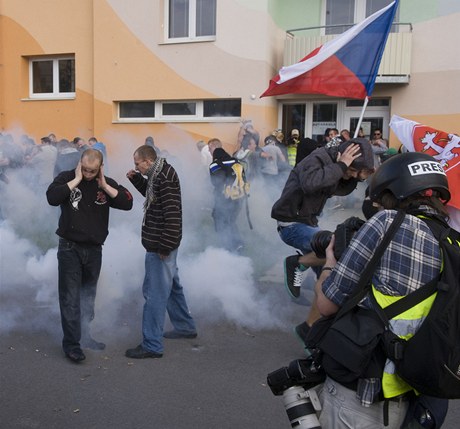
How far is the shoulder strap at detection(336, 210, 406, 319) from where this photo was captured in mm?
1843

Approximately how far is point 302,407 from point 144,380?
2.20m

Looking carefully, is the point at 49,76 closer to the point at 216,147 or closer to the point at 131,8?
the point at 131,8

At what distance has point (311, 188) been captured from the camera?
4.10 m

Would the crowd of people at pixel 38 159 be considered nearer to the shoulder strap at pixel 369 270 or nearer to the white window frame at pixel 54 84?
the white window frame at pixel 54 84

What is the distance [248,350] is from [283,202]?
3.99 ft

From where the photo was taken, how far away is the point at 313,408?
2.02 meters

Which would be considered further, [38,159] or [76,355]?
[38,159]

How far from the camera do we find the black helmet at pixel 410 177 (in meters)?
1.91

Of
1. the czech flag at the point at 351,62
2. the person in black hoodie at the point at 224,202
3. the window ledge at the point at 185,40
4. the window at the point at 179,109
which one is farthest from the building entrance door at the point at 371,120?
the czech flag at the point at 351,62

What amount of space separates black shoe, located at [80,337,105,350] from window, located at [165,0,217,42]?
1064 centimetres

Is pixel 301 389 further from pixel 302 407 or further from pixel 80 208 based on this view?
pixel 80 208

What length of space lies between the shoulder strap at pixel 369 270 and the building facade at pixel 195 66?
11.5 meters

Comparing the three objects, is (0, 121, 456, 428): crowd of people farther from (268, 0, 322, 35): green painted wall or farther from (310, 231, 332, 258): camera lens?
(268, 0, 322, 35): green painted wall

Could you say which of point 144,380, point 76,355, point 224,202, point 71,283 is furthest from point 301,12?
point 144,380
